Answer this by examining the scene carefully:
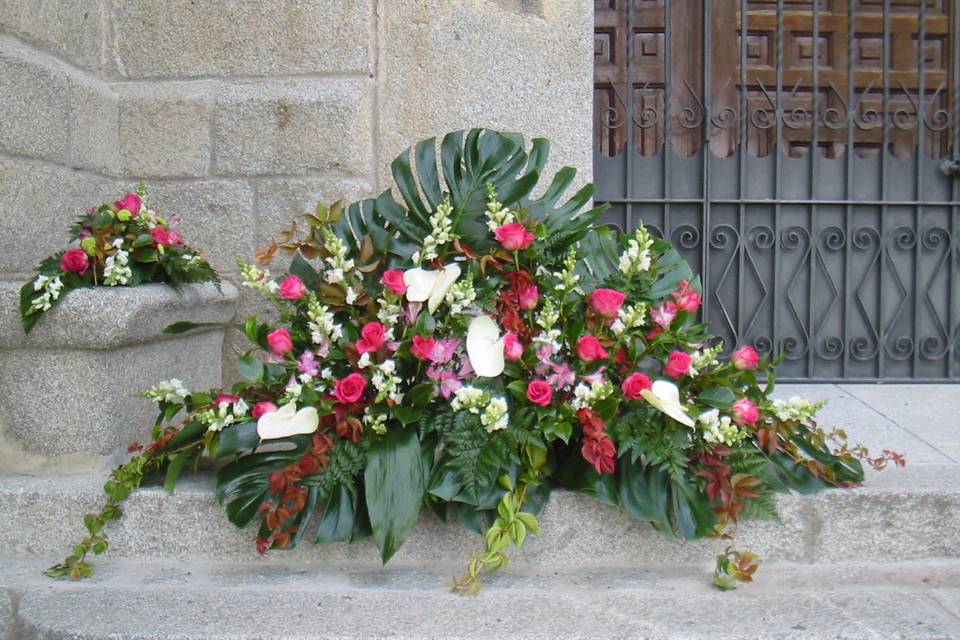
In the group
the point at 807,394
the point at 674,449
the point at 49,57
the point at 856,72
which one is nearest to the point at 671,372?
the point at 674,449

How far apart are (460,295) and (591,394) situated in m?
0.41

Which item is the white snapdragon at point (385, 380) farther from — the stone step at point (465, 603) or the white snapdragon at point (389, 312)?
the stone step at point (465, 603)

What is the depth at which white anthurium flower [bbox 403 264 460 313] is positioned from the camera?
78.2 inches

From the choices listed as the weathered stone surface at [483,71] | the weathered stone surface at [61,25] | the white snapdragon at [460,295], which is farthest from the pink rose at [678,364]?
the weathered stone surface at [61,25]

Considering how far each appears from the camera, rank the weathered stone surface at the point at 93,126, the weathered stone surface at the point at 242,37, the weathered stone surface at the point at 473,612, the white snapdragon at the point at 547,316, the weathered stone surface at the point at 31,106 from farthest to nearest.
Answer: the weathered stone surface at the point at 242,37 < the weathered stone surface at the point at 93,126 < the weathered stone surface at the point at 31,106 < the white snapdragon at the point at 547,316 < the weathered stone surface at the point at 473,612

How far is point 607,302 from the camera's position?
6.43ft

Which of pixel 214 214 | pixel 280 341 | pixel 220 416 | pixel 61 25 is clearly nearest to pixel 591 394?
pixel 280 341

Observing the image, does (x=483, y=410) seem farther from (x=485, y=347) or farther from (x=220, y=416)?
(x=220, y=416)

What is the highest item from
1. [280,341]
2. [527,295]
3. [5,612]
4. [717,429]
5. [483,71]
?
[483,71]

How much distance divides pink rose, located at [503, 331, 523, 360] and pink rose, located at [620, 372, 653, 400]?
266mm

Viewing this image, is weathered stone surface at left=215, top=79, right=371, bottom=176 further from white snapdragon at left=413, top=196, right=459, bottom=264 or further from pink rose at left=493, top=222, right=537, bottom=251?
pink rose at left=493, top=222, right=537, bottom=251

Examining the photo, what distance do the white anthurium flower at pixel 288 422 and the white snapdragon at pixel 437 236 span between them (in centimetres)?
48

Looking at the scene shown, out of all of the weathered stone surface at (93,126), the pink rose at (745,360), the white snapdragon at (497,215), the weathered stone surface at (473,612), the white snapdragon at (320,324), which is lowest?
the weathered stone surface at (473,612)

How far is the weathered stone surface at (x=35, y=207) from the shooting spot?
2391 millimetres
